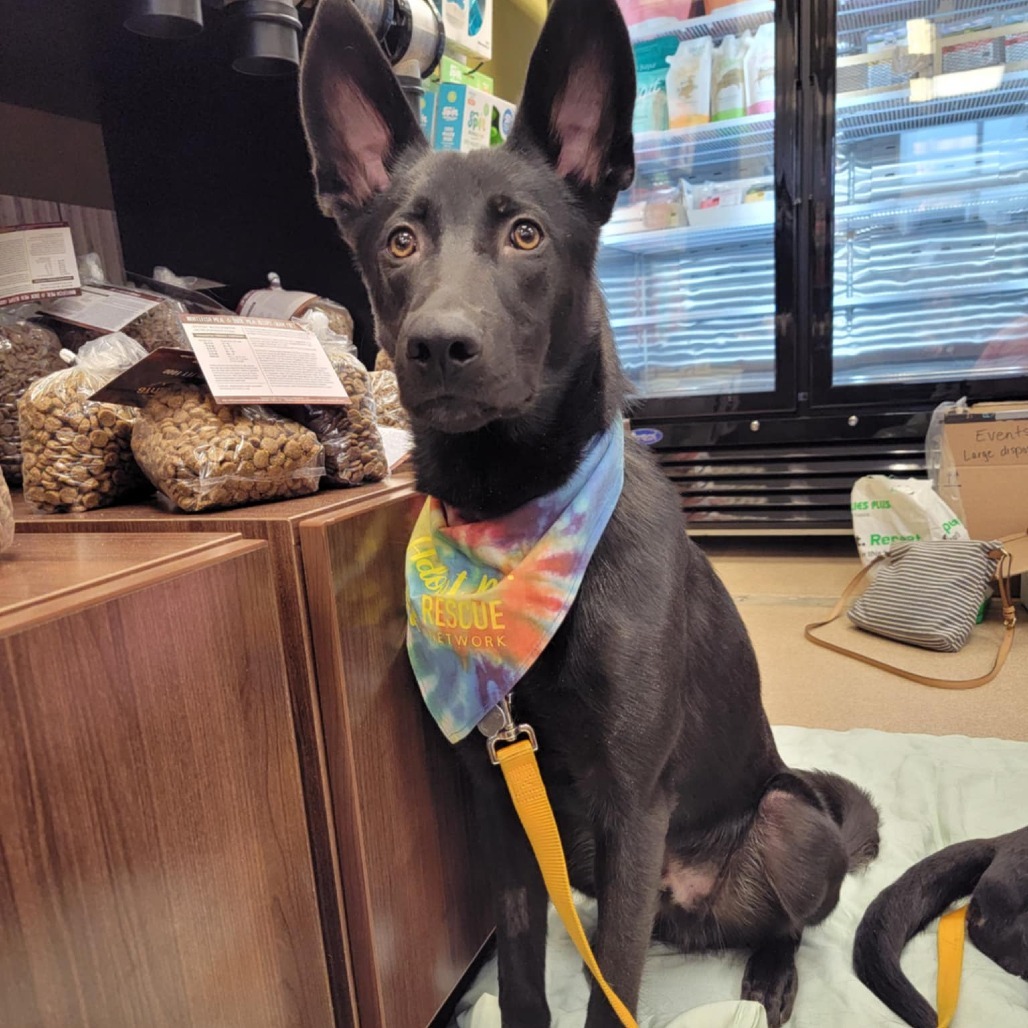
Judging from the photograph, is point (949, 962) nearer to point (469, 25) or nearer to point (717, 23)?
point (469, 25)

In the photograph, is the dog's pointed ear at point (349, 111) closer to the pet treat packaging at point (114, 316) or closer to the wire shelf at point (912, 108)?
the pet treat packaging at point (114, 316)

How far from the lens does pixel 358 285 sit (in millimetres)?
1326

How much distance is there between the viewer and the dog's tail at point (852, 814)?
117 cm

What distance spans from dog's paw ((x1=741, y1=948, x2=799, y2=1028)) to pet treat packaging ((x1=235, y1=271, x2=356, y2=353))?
40.1 inches

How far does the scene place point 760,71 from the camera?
2996 mm

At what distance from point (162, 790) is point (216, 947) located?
15 cm

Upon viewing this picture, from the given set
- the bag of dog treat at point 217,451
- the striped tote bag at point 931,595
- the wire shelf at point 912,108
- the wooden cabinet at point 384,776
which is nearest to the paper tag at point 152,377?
the bag of dog treat at point 217,451

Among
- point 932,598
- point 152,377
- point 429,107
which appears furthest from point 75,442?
point 932,598

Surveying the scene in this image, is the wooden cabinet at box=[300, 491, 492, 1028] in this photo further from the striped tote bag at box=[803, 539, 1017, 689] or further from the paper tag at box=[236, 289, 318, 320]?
the striped tote bag at box=[803, 539, 1017, 689]

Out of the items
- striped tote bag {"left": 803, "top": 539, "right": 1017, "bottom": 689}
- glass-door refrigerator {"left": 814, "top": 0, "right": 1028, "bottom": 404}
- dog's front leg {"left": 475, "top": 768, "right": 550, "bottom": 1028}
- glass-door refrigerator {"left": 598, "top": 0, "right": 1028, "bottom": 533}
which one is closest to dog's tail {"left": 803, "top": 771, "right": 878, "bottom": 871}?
dog's front leg {"left": 475, "top": 768, "right": 550, "bottom": 1028}

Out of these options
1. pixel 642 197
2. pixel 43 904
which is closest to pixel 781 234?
pixel 642 197

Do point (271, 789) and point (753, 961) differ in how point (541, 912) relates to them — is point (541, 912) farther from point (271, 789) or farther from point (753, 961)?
point (271, 789)

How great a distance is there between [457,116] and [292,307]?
0.54 meters

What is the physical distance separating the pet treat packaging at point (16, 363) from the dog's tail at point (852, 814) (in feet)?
3.93
